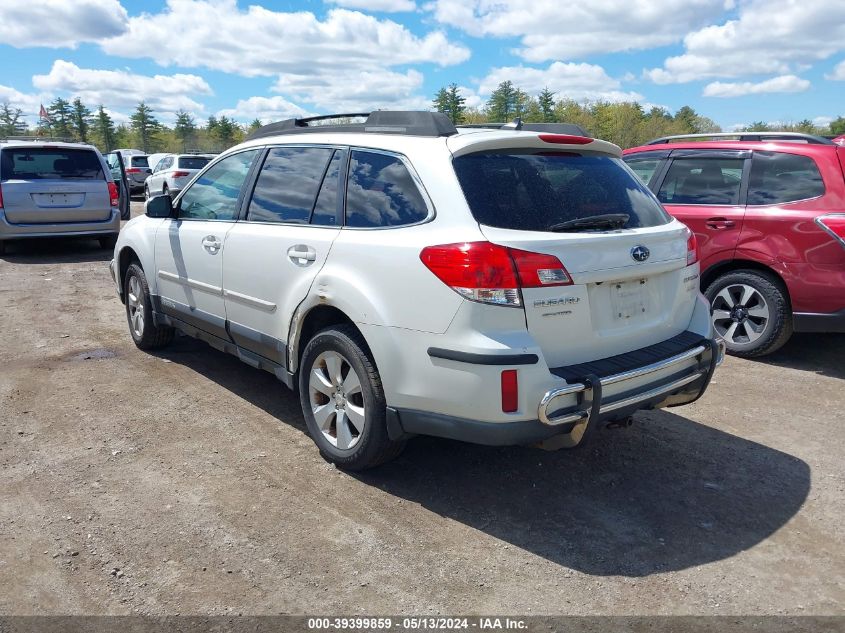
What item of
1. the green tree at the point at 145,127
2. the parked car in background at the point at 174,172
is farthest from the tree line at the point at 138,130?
the parked car in background at the point at 174,172

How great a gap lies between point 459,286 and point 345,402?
42.3 inches

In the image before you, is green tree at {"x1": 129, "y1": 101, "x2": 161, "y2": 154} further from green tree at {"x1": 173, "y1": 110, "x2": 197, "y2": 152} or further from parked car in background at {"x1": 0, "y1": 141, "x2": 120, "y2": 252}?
parked car in background at {"x1": 0, "y1": 141, "x2": 120, "y2": 252}

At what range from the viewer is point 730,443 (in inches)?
174

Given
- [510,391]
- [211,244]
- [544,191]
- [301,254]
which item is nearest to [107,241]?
[211,244]

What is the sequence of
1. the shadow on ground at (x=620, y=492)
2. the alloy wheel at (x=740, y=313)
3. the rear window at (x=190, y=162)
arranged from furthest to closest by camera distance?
1. the rear window at (x=190, y=162)
2. the alloy wheel at (x=740, y=313)
3. the shadow on ground at (x=620, y=492)

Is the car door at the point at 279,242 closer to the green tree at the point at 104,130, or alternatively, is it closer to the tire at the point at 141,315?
the tire at the point at 141,315

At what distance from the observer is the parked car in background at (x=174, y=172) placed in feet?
70.5

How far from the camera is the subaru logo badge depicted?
347 centimetres

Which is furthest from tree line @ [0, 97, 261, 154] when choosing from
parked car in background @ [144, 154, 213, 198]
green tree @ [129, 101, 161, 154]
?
parked car in background @ [144, 154, 213, 198]

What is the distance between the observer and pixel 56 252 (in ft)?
40.5

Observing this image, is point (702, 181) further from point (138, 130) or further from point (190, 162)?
point (138, 130)

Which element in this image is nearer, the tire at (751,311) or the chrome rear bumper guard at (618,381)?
the chrome rear bumper guard at (618,381)

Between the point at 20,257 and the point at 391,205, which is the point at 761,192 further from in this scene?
the point at 20,257

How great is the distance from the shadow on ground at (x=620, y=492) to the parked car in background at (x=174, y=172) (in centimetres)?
1852
